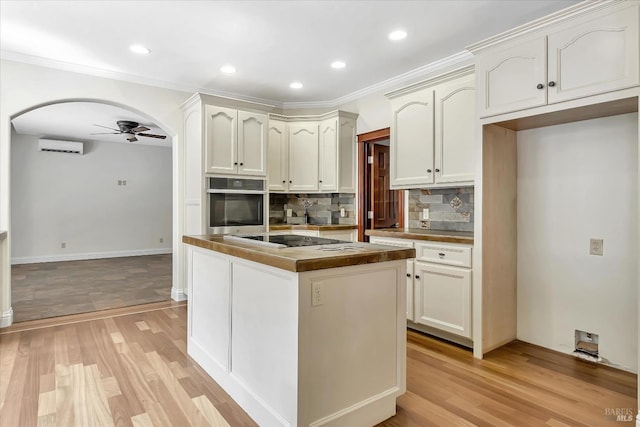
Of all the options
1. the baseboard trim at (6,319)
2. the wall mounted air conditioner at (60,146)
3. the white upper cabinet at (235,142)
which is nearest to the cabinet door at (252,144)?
the white upper cabinet at (235,142)

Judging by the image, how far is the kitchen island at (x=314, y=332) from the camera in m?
1.73

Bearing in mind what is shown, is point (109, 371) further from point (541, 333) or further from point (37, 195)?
point (37, 195)

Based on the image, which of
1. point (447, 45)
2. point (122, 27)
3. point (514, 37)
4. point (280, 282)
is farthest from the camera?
point (447, 45)

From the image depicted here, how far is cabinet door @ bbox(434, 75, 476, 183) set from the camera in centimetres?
318

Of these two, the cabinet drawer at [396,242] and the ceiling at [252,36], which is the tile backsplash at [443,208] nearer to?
the cabinet drawer at [396,242]

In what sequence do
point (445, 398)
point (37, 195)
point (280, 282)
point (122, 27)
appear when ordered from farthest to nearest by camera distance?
1. point (37, 195)
2. point (122, 27)
3. point (445, 398)
4. point (280, 282)

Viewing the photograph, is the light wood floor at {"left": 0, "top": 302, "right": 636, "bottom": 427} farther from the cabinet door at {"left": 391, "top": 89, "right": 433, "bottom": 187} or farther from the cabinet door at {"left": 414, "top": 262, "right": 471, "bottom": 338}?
the cabinet door at {"left": 391, "top": 89, "right": 433, "bottom": 187}

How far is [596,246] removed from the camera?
9.09 feet

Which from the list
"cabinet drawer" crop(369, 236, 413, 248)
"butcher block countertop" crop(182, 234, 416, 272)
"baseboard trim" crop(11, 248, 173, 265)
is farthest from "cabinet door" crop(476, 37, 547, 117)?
"baseboard trim" crop(11, 248, 173, 265)

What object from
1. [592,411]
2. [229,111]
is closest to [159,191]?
[229,111]

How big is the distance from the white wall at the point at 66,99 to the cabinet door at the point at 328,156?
5.77ft

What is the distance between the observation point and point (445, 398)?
2.26 meters

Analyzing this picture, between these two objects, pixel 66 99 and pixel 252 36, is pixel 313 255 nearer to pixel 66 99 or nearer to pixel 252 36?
pixel 252 36

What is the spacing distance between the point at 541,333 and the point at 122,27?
14.2ft
